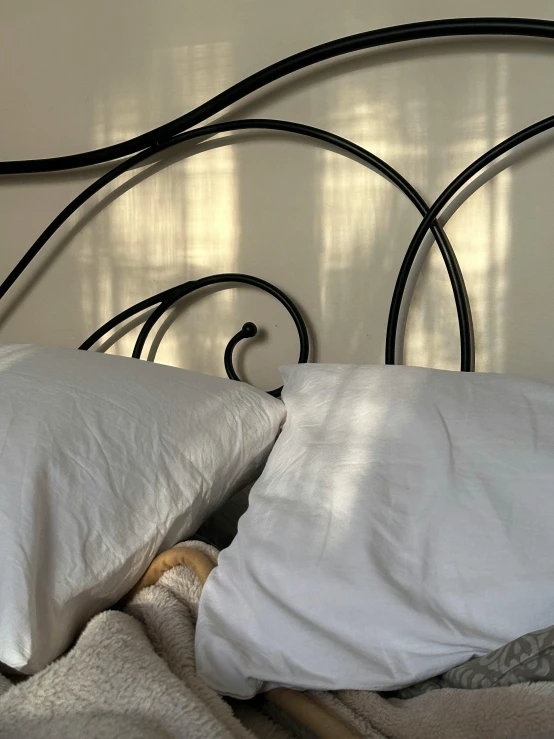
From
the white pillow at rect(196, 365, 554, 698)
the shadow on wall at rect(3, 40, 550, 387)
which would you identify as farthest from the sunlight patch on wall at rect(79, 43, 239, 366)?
the white pillow at rect(196, 365, 554, 698)

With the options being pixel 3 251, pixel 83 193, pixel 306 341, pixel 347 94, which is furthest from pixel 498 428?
pixel 3 251

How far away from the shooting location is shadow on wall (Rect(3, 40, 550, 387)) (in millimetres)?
1204

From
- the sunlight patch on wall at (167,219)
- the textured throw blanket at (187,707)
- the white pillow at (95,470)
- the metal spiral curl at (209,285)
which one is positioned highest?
the sunlight patch on wall at (167,219)

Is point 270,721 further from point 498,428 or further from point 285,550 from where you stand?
point 498,428

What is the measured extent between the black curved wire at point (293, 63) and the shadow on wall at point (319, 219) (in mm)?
57

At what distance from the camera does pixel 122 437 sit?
34.8 inches

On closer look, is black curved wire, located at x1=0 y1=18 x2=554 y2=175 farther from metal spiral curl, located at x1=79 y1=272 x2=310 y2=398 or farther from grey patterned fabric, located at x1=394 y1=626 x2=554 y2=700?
grey patterned fabric, located at x1=394 y1=626 x2=554 y2=700

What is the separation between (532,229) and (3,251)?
1046 mm

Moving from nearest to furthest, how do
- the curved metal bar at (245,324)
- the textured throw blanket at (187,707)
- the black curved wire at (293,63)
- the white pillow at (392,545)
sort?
1. the textured throw blanket at (187,707)
2. the white pillow at (392,545)
3. the black curved wire at (293,63)
4. the curved metal bar at (245,324)

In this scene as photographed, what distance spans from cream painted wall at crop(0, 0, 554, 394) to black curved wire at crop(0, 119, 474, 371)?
0.03 m

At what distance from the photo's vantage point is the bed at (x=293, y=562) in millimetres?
611

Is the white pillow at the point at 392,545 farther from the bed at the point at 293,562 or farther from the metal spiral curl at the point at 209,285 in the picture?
the metal spiral curl at the point at 209,285

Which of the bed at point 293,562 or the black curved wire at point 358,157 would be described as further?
the black curved wire at point 358,157

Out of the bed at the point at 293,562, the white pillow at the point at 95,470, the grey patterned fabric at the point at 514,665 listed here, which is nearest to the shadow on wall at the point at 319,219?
the bed at the point at 293,562
